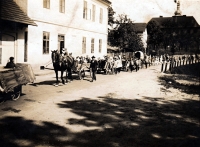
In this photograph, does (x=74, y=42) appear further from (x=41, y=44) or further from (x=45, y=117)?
(x=45, y=117)

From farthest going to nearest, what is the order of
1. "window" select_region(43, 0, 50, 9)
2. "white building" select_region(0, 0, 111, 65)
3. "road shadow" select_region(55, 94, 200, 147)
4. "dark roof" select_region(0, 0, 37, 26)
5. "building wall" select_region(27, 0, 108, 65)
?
"window" select_region(43, 0, 50, 9) < "building wall" select_region(27, 0, 108, 65) < "white building" select_region(0, 0, 111, 65) < "dark roof" select_region(0, 0, 37, 26) < "road shadow" select_region(55, 94, 200, 147)

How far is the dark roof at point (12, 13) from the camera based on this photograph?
568 inches

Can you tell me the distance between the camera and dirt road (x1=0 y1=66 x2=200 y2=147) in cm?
520

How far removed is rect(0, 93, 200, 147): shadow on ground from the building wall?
10716mm

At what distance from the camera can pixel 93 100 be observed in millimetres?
9219

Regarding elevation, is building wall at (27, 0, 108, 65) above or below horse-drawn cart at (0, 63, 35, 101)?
above

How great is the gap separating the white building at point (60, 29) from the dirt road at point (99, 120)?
7.89 meters

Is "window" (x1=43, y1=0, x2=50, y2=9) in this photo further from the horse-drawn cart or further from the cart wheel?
the cart wheel

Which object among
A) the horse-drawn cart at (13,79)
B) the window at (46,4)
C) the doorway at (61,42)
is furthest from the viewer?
the doorway at (61,42)

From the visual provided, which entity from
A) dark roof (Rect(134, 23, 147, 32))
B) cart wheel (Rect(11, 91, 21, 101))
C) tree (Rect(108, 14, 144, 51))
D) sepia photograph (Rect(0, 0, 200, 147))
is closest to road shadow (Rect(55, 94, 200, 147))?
sepia photograph (Rect(0, 0, 200, 147))

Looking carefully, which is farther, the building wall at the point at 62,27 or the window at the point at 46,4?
the window at the point at 46,4

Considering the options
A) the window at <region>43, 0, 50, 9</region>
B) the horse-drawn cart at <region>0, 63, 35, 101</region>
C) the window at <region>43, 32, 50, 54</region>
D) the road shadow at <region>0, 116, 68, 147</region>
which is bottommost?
the road shadow at <region>0, 116, 68, 147</region>

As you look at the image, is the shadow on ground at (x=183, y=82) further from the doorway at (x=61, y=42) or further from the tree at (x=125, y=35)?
the tree at (x=125, y=35)

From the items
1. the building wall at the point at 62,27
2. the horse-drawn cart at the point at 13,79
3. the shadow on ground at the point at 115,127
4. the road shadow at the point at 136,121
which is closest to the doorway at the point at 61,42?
the building wall at the point at 62,27
